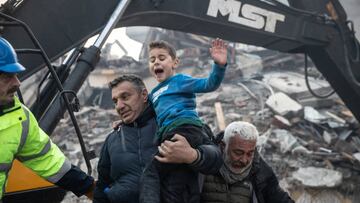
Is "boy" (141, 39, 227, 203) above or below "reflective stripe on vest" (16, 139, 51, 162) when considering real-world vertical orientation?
above

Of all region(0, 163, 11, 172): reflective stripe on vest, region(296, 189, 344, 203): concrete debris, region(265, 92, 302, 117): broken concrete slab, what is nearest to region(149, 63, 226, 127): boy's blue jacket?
region(0, 163, 11, 172): reflective stripe on vest

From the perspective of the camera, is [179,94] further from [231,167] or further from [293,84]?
[293,84]

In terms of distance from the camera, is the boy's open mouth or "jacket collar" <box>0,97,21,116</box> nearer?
"jacket collar" <box>0,97,21,116</box>

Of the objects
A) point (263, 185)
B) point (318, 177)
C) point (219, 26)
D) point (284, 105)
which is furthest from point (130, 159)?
point (284, 105)

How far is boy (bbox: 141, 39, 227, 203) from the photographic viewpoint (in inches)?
81.6

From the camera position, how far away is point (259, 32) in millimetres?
3910

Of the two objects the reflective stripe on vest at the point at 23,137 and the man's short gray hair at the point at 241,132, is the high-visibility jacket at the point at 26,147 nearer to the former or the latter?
the reflective stripe on vest at the point at 23,137

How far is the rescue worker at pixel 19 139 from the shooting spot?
1.97 metres

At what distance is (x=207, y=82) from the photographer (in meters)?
2.34

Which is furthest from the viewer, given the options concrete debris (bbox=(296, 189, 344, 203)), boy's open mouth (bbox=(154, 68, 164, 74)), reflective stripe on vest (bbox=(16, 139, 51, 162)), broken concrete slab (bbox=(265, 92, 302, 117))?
broken concrete slab (bbox=(265, 92, 302, 117))

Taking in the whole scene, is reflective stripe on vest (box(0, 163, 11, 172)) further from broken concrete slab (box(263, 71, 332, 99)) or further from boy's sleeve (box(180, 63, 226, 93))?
broken concrete slab (box(263, 71, 332, 99))

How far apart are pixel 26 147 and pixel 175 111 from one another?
→ 2.88 ft

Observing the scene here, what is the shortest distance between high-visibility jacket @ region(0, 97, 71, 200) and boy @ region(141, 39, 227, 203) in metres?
0.62

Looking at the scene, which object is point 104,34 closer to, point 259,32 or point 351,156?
point 259,32
